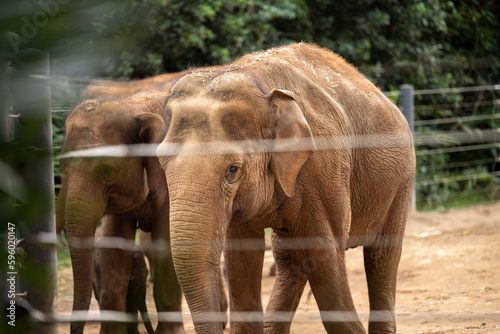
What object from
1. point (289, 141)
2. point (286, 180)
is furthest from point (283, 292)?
point (289, 141)

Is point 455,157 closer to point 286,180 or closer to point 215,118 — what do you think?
point 286,180

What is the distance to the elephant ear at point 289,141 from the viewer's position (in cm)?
267

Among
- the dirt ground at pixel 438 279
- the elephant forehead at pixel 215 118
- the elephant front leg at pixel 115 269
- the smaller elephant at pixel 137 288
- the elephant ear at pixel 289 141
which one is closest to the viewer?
the elephant forehead at pixel 215 118

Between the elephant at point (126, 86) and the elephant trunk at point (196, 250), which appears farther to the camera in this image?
the elephant at point (126, 86)

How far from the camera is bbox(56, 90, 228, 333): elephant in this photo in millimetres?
3682

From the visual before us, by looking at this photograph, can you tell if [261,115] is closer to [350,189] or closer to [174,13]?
[350,189]

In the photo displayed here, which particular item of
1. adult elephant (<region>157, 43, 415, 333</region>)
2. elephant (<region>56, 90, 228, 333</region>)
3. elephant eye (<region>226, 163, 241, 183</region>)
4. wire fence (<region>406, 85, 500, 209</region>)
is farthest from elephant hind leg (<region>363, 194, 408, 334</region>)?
wire fence (<region>406, 85, 500, 209</region>)

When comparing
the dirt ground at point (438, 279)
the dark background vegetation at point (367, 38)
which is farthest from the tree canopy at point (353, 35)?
the dirt ground at point (438, 279)

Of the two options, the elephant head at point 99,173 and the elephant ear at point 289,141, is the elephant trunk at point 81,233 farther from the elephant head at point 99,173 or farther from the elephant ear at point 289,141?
the elephant ear at point 289,141

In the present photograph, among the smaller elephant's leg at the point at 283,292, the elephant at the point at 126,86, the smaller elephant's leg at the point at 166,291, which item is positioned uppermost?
the elephant at the point at 126,86

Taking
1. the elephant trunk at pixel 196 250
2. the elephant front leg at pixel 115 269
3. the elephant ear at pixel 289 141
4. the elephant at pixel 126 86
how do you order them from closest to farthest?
the elephant trunk at pixel 196 250, the elephant ear at pixel 289 141, the elephant front leg at pixel 115 269, the elephant at pixel 126 86

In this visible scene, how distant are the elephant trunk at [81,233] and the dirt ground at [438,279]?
961mm

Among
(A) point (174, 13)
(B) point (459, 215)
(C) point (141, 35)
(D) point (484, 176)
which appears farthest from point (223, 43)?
(C) point (141, 35)

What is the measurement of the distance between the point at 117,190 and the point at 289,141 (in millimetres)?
1561
